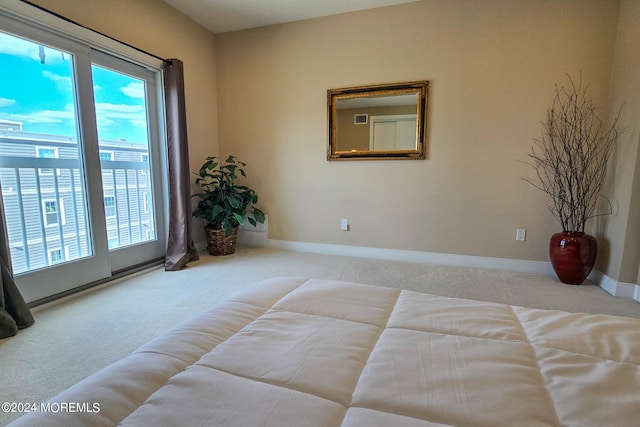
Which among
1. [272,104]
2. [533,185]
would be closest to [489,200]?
[533,185]

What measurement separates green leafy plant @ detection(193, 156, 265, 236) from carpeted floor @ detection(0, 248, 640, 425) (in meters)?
0.43

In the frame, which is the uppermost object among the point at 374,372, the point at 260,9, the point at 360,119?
the point at 260,9

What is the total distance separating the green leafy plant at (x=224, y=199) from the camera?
3.54m

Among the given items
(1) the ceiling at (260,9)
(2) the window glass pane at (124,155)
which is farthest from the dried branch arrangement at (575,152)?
(2) the window glass pane at (124,155)

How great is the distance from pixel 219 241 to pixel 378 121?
226 cm

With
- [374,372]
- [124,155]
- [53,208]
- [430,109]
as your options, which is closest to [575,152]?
[430,109]

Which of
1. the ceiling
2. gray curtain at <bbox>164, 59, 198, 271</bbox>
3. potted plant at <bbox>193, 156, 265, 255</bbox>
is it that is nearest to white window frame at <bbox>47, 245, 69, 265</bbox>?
gray curtain at <bbox>164, 59, 198, 271</bbox>

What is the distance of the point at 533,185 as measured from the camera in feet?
9.86

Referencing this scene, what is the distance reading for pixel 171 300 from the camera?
7.91ft

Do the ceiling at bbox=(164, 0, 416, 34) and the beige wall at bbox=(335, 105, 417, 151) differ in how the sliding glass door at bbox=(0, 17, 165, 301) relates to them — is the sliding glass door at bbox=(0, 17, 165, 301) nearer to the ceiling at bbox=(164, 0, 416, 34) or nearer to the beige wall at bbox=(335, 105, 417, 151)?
the ceiling at bbox=(164, 0, 416, 34)

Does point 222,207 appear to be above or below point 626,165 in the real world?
below

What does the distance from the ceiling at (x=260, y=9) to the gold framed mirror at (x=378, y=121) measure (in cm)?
81

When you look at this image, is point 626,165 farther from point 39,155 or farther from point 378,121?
point 39,155

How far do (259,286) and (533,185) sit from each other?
2.92 m
